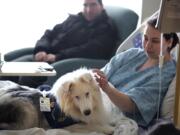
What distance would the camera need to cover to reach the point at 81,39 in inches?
120

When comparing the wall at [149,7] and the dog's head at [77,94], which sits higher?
the wall at [149,7]

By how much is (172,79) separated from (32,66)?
2.86ft

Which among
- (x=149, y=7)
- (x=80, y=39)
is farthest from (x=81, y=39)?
(x=149, y=7)

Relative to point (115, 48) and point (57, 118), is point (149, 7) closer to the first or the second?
point (115, 48)

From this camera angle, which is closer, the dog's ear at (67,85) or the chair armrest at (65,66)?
the dog's ear at (67,85)

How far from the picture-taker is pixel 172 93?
68.9 inches

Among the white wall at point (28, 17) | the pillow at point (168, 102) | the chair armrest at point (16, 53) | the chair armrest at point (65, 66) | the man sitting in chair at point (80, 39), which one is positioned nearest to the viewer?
the pillow at point (168, 102)

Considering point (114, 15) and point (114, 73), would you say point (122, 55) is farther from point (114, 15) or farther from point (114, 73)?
point (114, 15)

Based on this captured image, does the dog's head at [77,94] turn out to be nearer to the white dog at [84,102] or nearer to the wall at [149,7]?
the white dog at [84,102]

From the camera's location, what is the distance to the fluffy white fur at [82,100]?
1.80 m

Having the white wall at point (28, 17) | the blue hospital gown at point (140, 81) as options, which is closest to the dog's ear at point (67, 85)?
the blue hospital gown at point (140, 81)

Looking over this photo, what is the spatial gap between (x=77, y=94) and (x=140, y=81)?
1.14ft

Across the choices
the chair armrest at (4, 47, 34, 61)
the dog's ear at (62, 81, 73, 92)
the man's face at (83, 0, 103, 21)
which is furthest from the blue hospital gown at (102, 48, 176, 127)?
the chair armrest at (4, 47, 34, 61)

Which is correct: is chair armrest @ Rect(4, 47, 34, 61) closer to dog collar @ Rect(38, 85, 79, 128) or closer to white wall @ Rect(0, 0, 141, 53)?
white wall @ Rect(0, 0, 141, 53)
